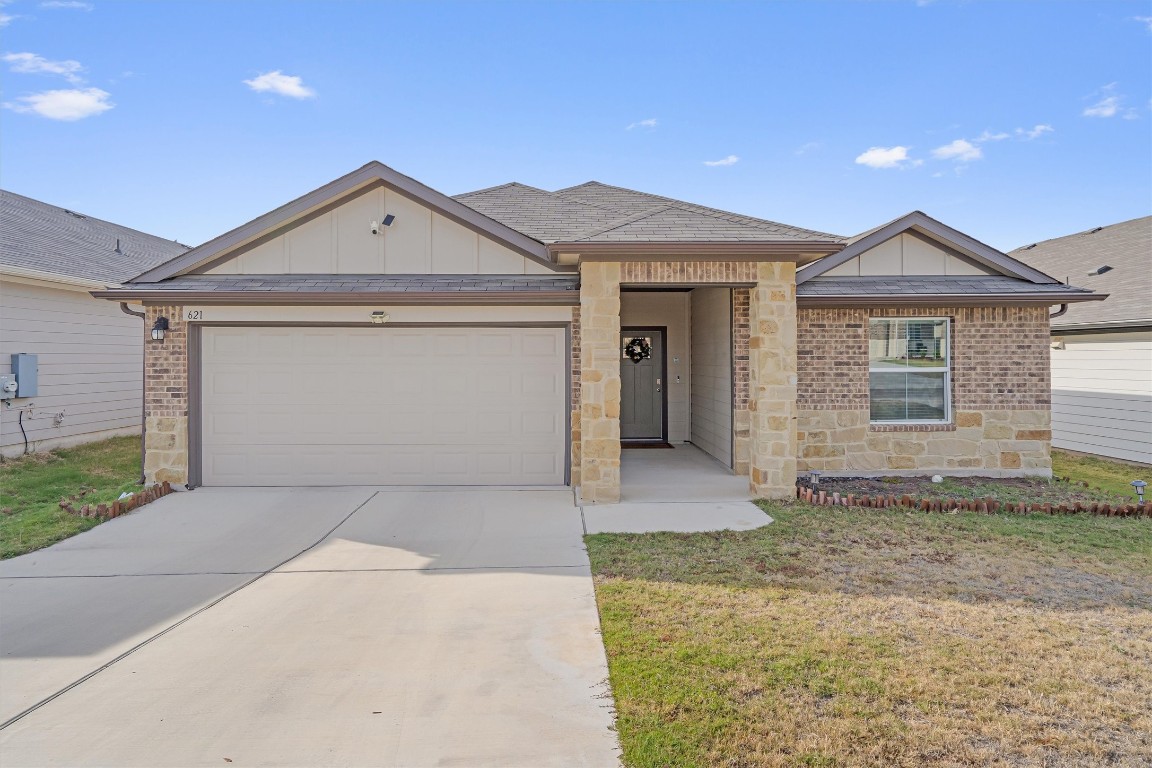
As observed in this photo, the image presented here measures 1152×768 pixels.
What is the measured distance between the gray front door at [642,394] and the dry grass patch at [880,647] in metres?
6.46

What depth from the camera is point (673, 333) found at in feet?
42.4

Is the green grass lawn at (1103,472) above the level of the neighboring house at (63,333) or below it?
below

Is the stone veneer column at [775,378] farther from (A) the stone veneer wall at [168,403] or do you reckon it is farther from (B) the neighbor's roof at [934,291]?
(A) the stone veneer wall at [168,403]

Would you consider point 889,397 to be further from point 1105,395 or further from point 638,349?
point 1105,395

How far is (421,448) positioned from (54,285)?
8.51 metres

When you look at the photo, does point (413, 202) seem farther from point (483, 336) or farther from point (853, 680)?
point (853, 680)

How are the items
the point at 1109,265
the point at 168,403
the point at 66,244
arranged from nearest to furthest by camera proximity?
the point at 168,403, the point at 1109,265, the point at 66,244

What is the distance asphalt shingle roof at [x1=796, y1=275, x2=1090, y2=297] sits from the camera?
9.59 m

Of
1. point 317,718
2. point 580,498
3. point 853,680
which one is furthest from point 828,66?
point 317,718

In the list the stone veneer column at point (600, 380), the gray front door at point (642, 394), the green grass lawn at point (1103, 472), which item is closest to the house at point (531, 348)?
the stone veneer column at point (600, 380)

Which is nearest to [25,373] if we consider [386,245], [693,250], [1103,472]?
[386,245]

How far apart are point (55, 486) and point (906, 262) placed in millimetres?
13432

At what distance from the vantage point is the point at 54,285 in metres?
11.9

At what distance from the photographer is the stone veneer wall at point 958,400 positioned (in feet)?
32.2
